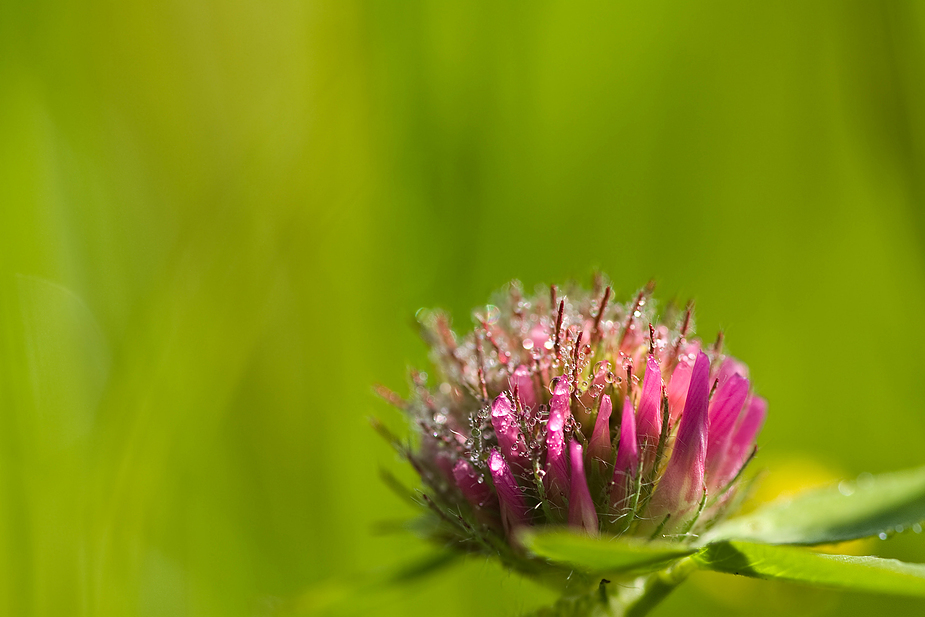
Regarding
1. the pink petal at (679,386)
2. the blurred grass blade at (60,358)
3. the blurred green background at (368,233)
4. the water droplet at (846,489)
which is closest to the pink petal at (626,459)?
the pink petal at (679,386)

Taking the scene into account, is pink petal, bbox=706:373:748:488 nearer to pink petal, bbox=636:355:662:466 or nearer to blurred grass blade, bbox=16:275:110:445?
pink petal, bbox=636:355:662:466

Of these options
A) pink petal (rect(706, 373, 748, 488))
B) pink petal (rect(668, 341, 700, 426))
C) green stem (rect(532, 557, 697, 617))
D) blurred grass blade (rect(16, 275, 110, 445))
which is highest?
blurred grass blade (rect(16, 275, 110, 445))

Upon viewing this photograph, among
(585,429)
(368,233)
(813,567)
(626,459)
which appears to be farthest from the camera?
(368,233)

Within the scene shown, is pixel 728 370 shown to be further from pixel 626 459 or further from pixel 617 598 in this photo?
pixel 617 598

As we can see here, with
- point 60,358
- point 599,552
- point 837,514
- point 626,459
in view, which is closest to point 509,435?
point 626,459

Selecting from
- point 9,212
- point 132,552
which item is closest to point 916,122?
point 132,552

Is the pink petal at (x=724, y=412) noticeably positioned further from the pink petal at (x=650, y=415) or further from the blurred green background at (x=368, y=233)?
the blurred green background at (x=368, y=233)

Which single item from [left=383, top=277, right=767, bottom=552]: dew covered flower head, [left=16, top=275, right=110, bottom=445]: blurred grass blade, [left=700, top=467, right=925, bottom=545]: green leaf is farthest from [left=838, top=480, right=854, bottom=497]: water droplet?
[left=16, top=275, right=110, bottom=445]: blurred grass blade
